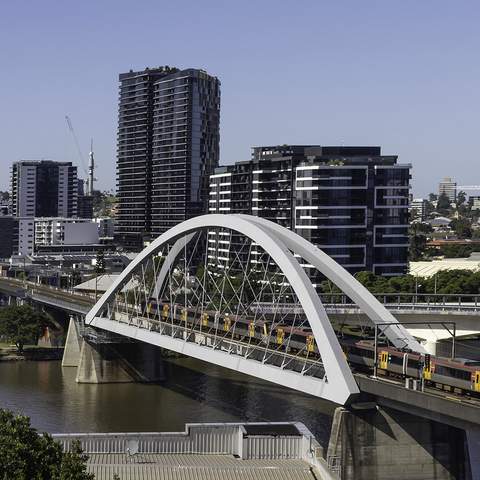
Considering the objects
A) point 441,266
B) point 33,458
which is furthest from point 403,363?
point 441,266

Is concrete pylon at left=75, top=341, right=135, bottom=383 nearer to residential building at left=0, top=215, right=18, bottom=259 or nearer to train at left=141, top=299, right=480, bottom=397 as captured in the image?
train at left=141, top=299, right=480, bottom=397

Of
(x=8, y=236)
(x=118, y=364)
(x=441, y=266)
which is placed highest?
(x=8, y=236)

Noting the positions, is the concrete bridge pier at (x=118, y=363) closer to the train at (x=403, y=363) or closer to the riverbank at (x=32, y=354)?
the riverbank at (x=32, y=354)

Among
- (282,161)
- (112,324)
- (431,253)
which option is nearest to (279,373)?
(112,324)

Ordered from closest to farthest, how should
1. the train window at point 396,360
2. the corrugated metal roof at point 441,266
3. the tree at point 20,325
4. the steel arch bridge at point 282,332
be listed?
the train window at point 396,360, the steel arch bridge at point 282,332, the tree at point 20,325, the corrugated metal roof at point 441,266

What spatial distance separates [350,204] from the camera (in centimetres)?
9394

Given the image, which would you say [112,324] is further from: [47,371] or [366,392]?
[366,392]

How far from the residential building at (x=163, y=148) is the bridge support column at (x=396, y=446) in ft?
362

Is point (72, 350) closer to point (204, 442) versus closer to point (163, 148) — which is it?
point (204, 442)

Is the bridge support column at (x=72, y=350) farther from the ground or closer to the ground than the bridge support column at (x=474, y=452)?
farther from the ground

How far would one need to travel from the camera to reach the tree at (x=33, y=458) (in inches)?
834

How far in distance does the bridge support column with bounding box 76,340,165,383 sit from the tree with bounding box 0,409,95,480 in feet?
135

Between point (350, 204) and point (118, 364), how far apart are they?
36248 millimetres

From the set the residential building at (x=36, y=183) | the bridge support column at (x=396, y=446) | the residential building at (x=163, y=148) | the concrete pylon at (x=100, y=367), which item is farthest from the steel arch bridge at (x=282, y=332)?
the residential building at (x=36, y=183)
